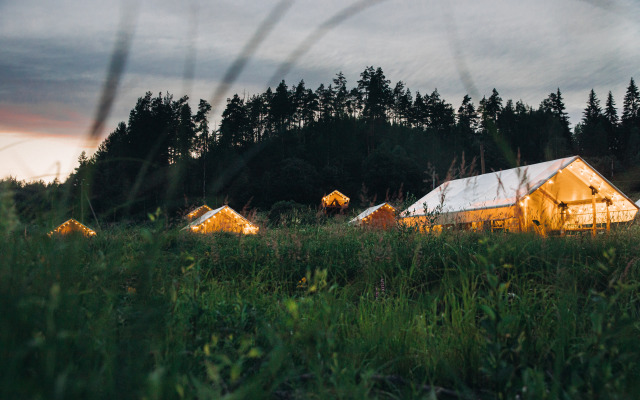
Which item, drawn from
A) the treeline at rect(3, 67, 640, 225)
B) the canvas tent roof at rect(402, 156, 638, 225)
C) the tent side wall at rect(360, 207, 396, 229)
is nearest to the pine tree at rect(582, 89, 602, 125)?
the treeline at rect(3, 67, 640, 225)

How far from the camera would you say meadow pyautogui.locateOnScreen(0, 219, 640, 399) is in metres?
0.84

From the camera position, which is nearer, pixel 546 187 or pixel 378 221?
pixel 378 221

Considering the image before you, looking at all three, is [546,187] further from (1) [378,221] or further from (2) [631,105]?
(2) [631,105]

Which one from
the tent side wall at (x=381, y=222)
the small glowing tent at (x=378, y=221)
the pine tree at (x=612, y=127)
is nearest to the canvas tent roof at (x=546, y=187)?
the small glowing tent at (x=378, y=221)

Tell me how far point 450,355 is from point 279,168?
4393cm

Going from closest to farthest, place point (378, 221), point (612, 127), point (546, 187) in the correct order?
point (378, 221), point (546, 187), point (612, 127)

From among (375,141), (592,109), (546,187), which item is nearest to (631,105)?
(592,109)

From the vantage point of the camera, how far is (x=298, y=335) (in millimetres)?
1083

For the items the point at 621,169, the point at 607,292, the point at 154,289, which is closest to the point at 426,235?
the point at 607,292

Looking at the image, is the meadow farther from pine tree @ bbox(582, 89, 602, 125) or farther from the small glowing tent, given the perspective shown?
pine tree @ bbox(582, 89, 602, 125)

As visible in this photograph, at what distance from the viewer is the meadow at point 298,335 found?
2.76 ft

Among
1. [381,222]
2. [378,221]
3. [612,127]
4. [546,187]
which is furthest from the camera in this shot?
[612,127]

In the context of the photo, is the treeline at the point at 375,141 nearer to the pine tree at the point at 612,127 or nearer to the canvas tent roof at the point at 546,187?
the pine tree at the point at 612,127

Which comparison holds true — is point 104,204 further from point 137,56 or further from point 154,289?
point 137,56
